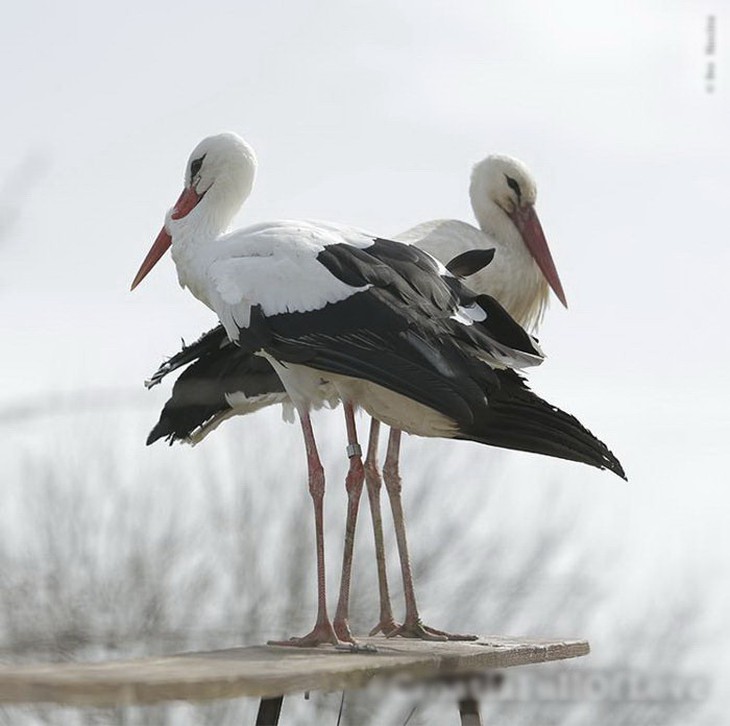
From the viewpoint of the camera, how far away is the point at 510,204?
259 inches

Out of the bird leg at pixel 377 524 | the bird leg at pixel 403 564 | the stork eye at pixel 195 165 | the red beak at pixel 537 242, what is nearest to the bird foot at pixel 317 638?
the bird leg at pixel 403 564

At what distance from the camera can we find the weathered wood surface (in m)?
1.92

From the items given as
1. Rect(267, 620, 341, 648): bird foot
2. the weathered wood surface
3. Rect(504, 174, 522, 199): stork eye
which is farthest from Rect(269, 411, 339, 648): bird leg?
Rect(504, 174, 522, 199): stork eye

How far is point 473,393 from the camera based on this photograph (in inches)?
150

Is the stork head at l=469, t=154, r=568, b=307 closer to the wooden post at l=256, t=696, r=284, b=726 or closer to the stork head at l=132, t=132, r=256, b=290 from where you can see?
the stork head at l=132, t=132, r=256, b=290

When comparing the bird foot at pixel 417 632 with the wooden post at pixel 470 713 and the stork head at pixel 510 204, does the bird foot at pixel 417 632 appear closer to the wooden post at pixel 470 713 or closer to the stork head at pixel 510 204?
the wooden post at pixel 470 713

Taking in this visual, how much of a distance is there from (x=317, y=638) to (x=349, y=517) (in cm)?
47

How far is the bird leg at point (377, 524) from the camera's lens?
452 cm

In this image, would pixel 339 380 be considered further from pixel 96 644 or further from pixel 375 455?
pixel 96 644

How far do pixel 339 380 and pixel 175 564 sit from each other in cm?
151

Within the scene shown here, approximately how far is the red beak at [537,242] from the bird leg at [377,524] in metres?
1.64

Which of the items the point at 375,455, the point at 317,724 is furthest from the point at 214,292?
the point at 317,724

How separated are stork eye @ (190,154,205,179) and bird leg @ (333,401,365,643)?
3.92ft

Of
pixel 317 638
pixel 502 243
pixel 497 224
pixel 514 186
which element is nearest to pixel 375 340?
pixel 317 638
